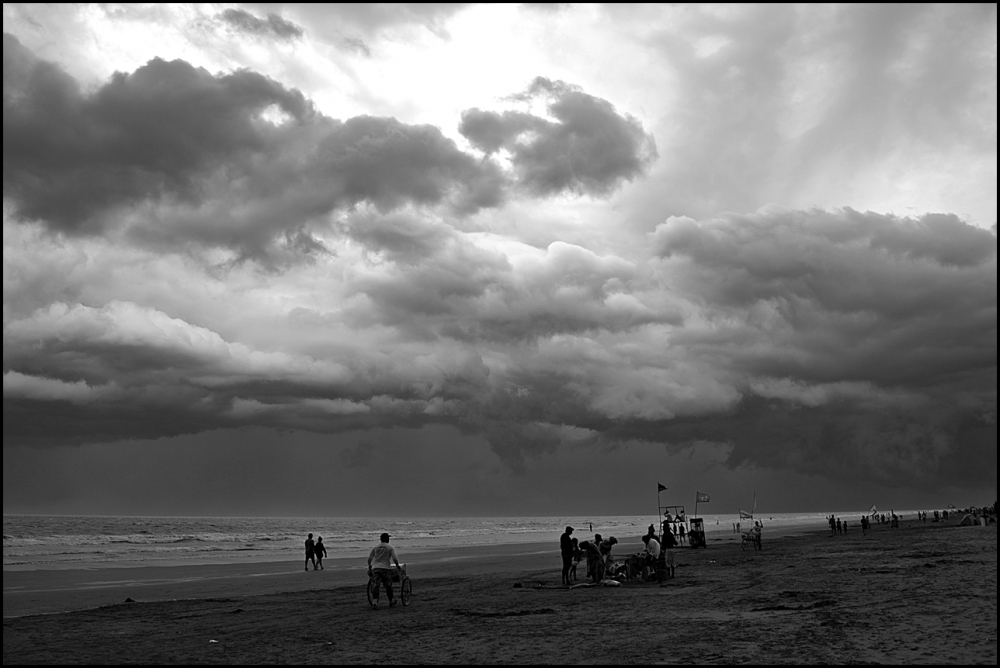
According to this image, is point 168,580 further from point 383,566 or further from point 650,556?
point 650,556

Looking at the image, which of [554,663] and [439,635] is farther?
[439,635]

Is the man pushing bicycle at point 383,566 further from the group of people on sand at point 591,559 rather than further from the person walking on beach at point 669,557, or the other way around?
the person walking on beach at point 669,557

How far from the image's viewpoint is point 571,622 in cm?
1623

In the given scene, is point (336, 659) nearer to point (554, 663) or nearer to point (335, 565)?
point (554, 663)

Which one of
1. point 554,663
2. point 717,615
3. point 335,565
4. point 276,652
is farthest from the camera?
point 335,565

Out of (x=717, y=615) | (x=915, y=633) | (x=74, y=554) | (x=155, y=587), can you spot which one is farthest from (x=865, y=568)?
(x=74, y=554)

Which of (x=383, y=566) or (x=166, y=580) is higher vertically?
(x=383, y=566)

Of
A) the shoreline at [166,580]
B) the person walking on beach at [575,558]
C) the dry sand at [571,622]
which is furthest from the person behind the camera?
the shoreline at [166,580]

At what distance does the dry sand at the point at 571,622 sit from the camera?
41.6 ft

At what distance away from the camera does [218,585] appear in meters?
32.1

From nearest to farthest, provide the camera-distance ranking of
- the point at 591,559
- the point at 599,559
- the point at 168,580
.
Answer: the point at 599,559
the point at 591,559
the point at 168,580

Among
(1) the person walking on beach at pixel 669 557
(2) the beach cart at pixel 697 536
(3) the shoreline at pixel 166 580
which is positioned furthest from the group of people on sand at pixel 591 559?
(2) the beach cart at pixel 697 536

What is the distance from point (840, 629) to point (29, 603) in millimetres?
25640

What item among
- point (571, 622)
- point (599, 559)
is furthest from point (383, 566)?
point (599, 559)
